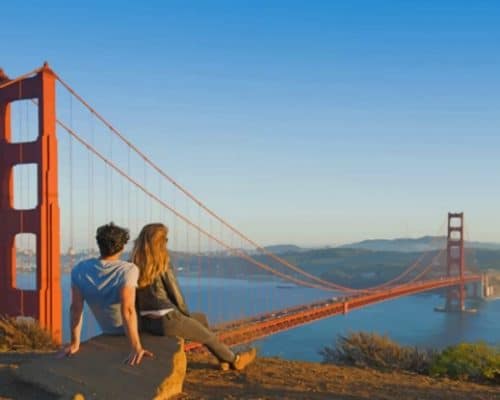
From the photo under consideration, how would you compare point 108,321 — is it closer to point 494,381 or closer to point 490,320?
point 494,381

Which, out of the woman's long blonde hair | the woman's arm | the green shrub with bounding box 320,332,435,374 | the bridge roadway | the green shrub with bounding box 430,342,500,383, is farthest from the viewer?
the bridge roadway

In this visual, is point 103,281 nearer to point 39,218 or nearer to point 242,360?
point 242,360

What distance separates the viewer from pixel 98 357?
3.38 meters

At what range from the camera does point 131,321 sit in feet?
10.4

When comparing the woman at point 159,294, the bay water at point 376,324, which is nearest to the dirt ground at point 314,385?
the woman at point 159,294

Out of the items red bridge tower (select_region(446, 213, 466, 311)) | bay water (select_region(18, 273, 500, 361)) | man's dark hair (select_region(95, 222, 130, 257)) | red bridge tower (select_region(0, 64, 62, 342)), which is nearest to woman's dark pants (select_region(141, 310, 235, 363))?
man's dark hair (select_region(95, 222, 130, 257))

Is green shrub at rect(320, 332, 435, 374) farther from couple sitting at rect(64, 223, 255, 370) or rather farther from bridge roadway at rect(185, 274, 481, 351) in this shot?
bridge roadway at rect(185, 274, 481, 351)

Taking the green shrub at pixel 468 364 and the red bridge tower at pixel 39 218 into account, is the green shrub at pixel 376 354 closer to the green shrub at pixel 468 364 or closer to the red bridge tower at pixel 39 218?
the green shrub at pixel 468 364

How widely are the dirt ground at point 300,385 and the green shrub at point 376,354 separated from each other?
2.03 ft

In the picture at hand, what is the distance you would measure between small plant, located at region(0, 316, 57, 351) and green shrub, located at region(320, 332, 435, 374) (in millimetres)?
3270

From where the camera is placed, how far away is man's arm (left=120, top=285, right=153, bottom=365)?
314 cm

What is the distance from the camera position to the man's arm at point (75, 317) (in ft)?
10.8

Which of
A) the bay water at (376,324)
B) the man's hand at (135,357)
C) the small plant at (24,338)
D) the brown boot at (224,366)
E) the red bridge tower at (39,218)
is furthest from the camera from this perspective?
the bay water at (376,324)

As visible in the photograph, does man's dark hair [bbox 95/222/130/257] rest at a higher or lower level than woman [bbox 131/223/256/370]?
higher
